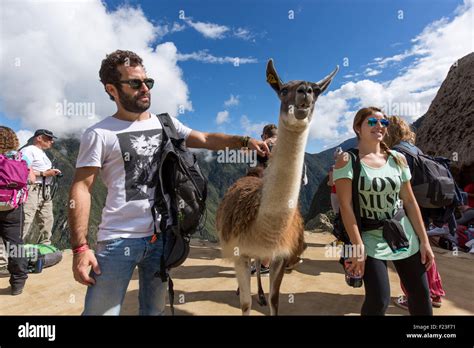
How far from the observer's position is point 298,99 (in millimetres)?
2584

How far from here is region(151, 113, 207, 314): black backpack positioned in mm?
1990

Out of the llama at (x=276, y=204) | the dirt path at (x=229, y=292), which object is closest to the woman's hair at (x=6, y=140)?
the dirt path at (x=229, y=292)

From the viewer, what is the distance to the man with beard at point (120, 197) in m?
1.78

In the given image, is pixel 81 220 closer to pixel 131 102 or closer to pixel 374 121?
pixel 131 102

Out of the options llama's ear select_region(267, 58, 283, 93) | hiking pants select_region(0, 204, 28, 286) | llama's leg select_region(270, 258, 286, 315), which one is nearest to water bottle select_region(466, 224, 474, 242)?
llama's leg select_region(270, 258, 286, 315)

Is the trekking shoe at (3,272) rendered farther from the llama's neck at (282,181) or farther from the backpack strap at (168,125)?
the backpack strap at (168,125)

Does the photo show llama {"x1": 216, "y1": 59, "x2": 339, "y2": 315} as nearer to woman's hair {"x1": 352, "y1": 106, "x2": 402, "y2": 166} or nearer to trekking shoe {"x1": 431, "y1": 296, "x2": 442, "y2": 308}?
woman's hair {"x1": 352, "y1": 106, "x2": 402, "y2": 166}

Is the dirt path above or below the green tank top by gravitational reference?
below

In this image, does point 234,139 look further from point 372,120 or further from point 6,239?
point 6,239

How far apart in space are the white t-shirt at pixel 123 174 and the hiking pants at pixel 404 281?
160 centimetres

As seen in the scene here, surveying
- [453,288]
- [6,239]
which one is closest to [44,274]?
[6,239]

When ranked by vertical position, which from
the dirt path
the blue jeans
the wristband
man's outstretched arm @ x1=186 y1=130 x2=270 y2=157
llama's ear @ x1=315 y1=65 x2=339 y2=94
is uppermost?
llama's ear @ x1=315 y1=65 x2=339 y2=94
